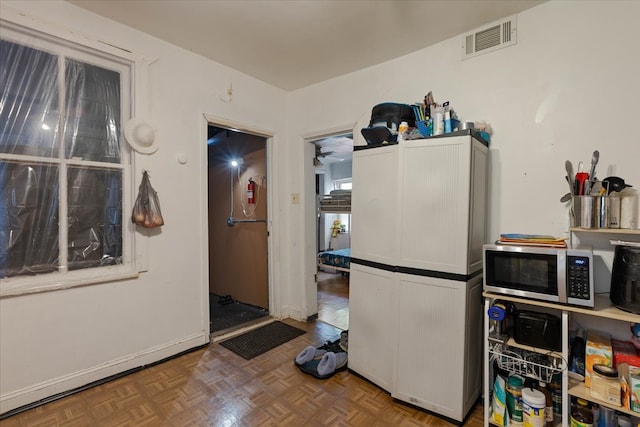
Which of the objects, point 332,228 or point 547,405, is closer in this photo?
point 547,405

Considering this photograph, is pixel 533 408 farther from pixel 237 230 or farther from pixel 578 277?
pixel 237 230

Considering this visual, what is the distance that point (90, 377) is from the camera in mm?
2188

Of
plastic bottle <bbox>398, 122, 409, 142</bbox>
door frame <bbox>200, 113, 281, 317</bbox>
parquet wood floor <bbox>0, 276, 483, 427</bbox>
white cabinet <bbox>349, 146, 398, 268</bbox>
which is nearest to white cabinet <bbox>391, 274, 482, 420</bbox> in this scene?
parquet wood floor <bbox>0, 276, 483, 427</bbox>

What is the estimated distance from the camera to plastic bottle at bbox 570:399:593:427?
158 cm

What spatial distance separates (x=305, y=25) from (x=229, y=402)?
278cm

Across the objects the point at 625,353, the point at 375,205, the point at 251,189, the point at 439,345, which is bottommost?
the point at 439,345

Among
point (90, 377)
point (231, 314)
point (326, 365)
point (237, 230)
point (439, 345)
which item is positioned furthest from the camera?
point (237, 230)

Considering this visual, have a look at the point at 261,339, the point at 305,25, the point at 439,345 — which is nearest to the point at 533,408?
the point at 439,345

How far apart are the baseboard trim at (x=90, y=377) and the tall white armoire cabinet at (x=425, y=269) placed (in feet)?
5.38

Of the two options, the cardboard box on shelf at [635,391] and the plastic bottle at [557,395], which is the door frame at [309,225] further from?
the cardboard box on shelf at [635,391]

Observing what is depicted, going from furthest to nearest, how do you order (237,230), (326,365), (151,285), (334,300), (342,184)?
(342,184)
(334,300)
(237,230)
(151,285)
(326,365)

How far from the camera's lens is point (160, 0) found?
2018 mm

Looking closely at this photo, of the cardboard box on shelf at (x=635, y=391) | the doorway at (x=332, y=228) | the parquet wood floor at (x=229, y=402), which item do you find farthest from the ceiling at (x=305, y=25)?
the parquet wood floor at (x=229, y=402)

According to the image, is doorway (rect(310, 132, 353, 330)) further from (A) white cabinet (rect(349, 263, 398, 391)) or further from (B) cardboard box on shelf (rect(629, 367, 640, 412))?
(B) cardboard box on shelf (rect(629, 367, 640, 412))
